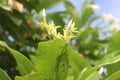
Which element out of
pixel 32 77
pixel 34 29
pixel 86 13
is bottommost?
pixel 32 77

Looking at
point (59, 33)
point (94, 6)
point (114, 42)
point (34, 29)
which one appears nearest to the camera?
point (59, 33)

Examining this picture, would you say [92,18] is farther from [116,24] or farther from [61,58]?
[61,58]

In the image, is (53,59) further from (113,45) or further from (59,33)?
(113,45)

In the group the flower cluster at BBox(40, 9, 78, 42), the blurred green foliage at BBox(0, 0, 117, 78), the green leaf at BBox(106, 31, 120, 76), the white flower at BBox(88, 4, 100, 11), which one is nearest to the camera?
the flower cluster at BBox(40, 9, 78, 42)

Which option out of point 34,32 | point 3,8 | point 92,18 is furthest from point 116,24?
point 3,8

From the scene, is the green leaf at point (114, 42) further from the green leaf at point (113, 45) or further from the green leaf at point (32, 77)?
the green leaf at point (32, 77)

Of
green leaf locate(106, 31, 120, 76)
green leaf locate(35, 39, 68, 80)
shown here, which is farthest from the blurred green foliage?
green leaf locate(35, 39, 68, 80)

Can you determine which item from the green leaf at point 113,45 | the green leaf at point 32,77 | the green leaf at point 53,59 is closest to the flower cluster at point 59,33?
the green leaf at point 53,59

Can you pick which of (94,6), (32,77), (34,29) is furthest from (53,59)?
(94,6)

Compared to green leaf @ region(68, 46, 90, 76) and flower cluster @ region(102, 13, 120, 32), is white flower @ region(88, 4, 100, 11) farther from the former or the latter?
green leaf @ region(68, 46, 90, 76)
